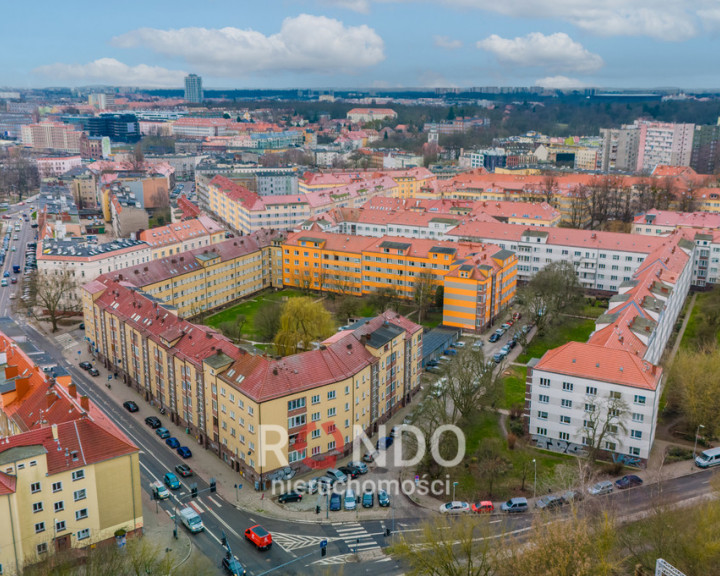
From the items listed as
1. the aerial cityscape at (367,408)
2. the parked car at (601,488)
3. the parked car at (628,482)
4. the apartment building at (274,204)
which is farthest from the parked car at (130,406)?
the apartment building at (274,204)

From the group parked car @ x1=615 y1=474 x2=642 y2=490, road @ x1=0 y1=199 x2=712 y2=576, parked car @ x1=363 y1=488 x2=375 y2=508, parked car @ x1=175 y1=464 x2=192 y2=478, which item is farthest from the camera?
parked car @ x1=175 y1=464 x2=192 y2=478

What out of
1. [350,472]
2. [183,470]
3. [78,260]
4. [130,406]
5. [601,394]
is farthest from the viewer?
[78,260]

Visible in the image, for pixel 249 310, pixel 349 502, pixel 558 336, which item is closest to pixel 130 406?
pixel 349 502

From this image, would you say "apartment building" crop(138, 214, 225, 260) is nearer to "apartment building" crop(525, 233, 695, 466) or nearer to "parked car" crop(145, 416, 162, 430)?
"parked car" crop(145, 416, 162, 430)

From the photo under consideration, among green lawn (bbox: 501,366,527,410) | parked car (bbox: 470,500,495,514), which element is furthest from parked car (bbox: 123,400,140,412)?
green lawn (bbox: 501,366,527,410)

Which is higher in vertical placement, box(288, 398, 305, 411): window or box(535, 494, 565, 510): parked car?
box(288, 398, 305, 411): window

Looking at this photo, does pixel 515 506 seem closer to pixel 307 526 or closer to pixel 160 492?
pixel 307 526
